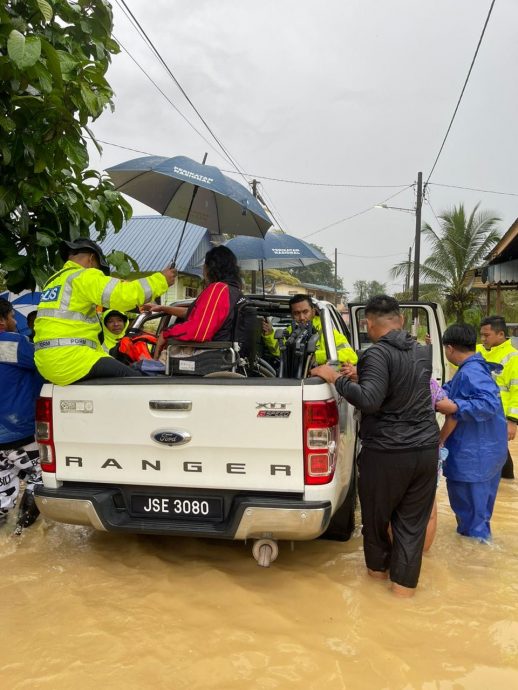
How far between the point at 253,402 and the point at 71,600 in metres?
1.52

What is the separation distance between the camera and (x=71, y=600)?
3.13 m

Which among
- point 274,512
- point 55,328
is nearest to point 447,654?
point 274,512

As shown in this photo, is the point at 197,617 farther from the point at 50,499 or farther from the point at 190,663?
the point at 50,499

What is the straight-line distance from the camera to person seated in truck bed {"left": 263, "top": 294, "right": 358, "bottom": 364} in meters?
3.96

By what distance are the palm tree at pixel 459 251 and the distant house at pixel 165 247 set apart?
9.97m

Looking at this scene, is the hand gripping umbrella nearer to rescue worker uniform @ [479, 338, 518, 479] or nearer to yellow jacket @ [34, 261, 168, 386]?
yellow jacket @ [34, 261, 168, 386]

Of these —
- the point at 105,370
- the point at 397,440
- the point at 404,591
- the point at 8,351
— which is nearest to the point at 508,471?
the point at 404,591

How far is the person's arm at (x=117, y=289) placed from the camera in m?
3.27

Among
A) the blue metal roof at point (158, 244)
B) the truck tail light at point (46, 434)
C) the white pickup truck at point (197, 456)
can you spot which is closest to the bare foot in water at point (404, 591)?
the white pickup truck at point (197, 456)

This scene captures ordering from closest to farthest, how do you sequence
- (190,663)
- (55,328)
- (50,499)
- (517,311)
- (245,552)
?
(190,663) < (50,499) < (55,328) < (245,552) < (517,311)

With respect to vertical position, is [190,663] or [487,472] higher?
[487,472]

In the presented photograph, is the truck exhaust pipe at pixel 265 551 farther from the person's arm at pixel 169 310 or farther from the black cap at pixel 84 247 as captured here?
the black cap at pixel 84 247

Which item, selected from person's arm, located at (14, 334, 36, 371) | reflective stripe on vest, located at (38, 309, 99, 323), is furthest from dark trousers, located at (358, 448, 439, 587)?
person's arm, located at (14, 334, 36, 371)

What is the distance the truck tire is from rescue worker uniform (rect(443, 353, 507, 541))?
0.78 m
